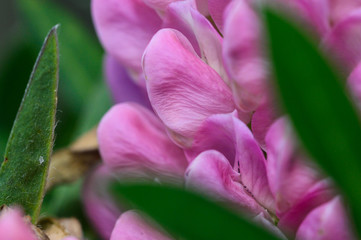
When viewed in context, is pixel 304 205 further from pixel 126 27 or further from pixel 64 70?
pixel 64 70

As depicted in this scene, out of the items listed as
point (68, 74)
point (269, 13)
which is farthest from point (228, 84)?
point (68, 74)

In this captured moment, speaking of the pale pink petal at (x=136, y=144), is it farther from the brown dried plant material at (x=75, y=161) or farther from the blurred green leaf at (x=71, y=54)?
the blurred green leaf at (x=71, y=54)

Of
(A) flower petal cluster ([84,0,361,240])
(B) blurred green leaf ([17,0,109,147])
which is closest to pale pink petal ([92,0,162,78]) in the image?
(A) flower petal cluster ([84,0,361,240])

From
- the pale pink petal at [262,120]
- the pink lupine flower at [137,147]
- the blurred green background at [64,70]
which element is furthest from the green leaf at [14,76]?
the pale pink petal at [262,120]

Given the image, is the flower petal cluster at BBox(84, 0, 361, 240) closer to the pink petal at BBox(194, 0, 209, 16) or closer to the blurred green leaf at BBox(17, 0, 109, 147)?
the pink petal at BBox(194, 0, 209, 16)

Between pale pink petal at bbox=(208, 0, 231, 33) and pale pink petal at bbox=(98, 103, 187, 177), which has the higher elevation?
pale pink petal at bbox=(208, 0, 231, 33)

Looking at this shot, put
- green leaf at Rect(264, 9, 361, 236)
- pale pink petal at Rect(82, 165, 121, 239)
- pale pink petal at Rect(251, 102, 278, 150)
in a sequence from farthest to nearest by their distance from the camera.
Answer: pale pink petal at Rect(82, 165, 121, 239) < pale pink petal at Rect(251, 102, 278, 150) < green leaf at Rect(264, 9, 361, 236)
